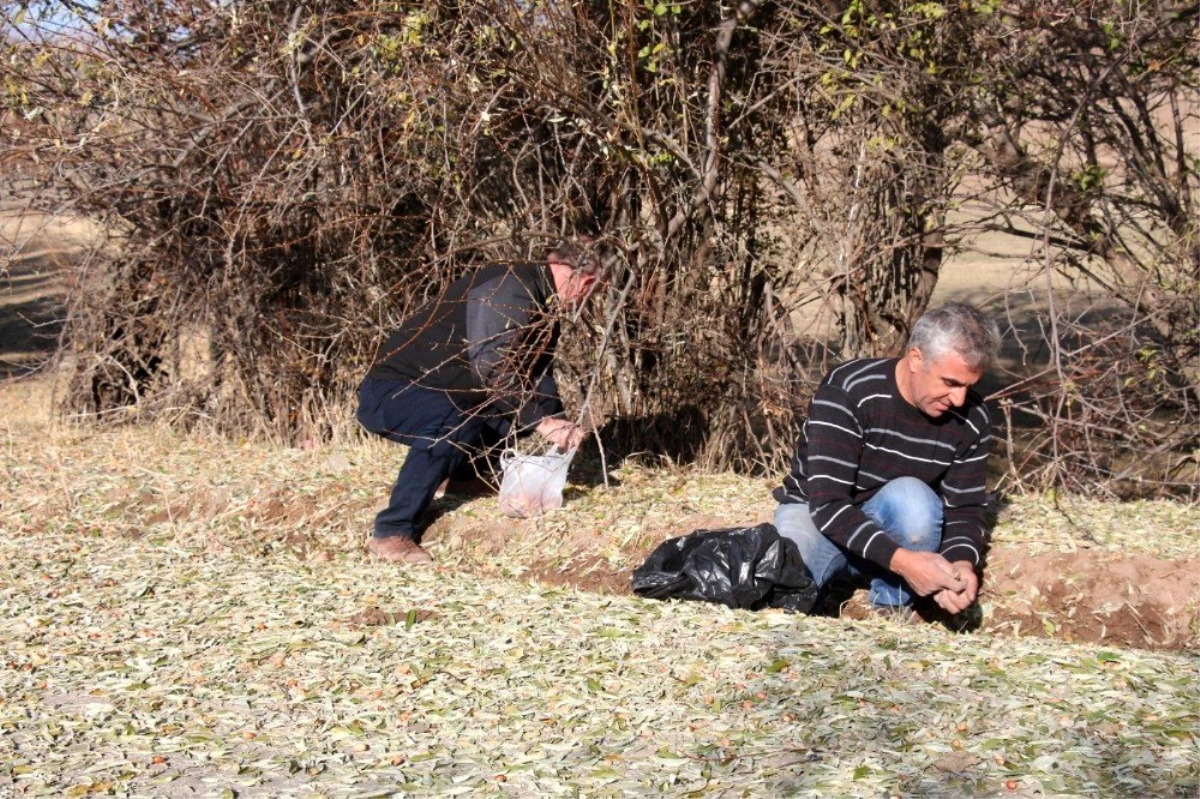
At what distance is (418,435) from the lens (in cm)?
647

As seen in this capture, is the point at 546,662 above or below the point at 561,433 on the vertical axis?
below

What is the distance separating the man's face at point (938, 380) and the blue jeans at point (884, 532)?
0.34 m

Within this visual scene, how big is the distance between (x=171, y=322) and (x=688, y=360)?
338 cm

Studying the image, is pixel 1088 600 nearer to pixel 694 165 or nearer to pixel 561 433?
pixel 561 433

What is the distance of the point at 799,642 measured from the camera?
4820 mm

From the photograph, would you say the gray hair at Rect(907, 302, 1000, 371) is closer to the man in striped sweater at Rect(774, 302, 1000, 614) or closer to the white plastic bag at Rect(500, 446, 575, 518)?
the man in striped sweater at Rect(774, 302, 1000, 614)

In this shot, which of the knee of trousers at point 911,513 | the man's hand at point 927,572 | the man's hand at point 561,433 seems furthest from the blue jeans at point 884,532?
the man's hand at point 561,433

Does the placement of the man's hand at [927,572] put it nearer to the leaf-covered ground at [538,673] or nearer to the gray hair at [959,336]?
the leaf-covered ground at [538,673]

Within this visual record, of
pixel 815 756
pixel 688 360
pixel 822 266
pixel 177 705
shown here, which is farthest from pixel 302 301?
pixel 815 756

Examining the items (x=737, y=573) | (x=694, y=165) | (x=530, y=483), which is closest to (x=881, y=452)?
(x=737, y=573)

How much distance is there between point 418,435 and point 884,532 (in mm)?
2314

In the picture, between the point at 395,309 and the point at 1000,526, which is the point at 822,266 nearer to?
the point at 1000,526

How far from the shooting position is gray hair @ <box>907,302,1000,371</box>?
5035mm

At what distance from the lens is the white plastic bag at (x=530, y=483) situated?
6.66 m
